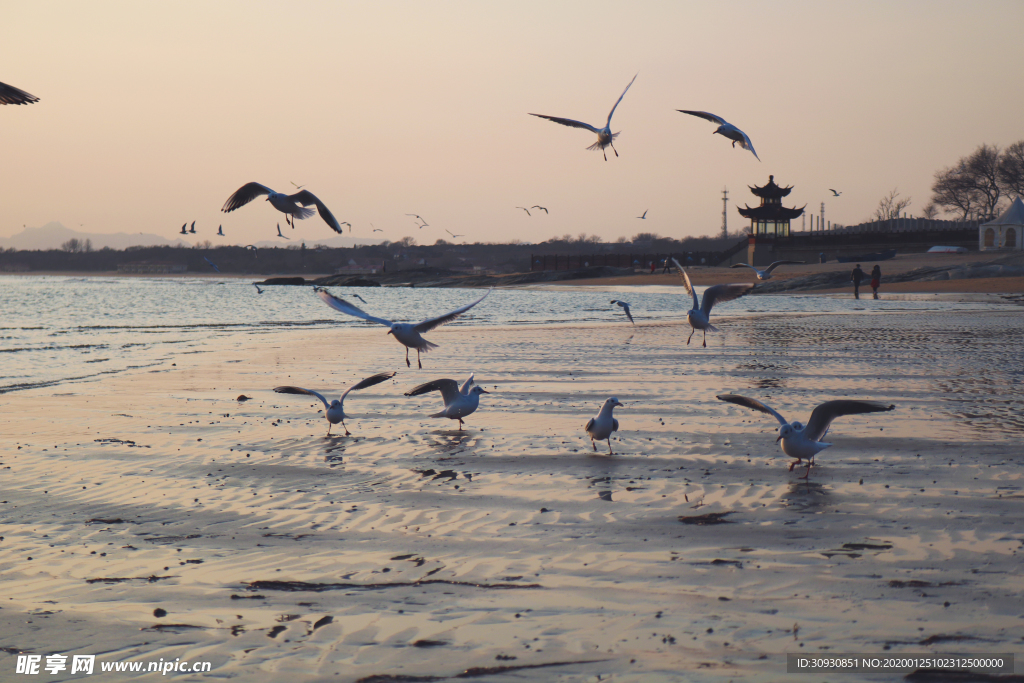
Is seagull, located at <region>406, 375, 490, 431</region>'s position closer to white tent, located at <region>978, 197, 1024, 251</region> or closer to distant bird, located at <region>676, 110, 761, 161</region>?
distant bird, located at <region>676, 110, 761, 161</region>

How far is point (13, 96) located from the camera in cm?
599

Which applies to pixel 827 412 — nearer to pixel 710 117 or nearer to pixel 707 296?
pixel 707 296

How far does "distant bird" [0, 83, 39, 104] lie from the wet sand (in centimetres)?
310

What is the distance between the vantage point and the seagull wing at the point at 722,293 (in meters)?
12.4

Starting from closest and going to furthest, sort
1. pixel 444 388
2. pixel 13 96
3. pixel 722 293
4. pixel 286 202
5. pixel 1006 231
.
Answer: pixel 13 96 < pixel 444 388 < pixel 286 202 < pixel 722 293 < pixel 1006 231

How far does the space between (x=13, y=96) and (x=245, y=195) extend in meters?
5.66

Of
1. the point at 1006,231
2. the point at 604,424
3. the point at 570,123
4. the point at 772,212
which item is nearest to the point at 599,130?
the point at 570,123

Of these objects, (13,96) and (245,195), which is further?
(245,195)

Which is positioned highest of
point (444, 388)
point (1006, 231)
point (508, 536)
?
point (1006, 231)

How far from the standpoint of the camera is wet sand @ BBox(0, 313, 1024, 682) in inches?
→ 171

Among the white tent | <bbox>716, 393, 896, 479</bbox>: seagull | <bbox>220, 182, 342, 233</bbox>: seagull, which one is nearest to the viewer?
<bbox>716, 393, 896, 479</bbox>: seagull

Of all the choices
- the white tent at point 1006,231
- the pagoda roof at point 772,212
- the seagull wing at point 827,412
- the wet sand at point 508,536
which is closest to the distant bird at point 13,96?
the wet sand at point 508,536

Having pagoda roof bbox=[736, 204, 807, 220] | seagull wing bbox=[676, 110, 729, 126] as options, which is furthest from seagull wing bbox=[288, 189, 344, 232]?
pagoda roof bbox=[736, 204, 807, 220]

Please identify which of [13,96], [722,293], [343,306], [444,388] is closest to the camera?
[13,96]
